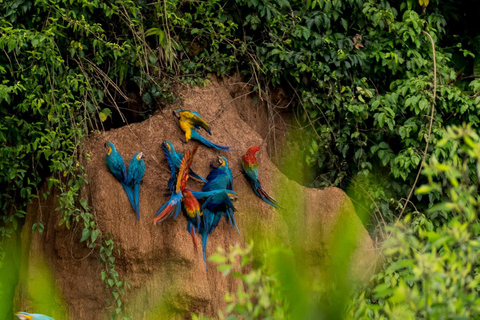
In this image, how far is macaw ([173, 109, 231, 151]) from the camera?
3854 millimetres

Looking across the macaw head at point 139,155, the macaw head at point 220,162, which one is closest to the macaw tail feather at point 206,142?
the macaw head at point 220,162

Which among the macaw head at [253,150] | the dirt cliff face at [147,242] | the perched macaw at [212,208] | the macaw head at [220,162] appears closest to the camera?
the dirt cliff face at [147,242]

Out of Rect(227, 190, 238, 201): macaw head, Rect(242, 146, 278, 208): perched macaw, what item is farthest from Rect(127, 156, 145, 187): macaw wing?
Rect(242, 146, 278, 208): perched macaw

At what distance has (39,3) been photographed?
3.53 metres

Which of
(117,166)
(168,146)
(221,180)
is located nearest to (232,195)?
(221,180)

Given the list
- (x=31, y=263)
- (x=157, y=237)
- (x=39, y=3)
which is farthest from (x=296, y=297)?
(x=39, y=3)

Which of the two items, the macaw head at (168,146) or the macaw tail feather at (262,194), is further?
the macaw tail feather at (262,194)

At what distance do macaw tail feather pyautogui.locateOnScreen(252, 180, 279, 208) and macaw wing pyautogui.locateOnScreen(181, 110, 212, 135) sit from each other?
1.65 feet

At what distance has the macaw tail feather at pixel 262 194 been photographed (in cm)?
390

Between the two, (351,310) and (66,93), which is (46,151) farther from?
(351,310)

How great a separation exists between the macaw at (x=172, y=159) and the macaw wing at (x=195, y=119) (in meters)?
0.25

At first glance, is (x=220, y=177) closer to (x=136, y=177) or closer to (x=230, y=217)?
(x=230, y=217)

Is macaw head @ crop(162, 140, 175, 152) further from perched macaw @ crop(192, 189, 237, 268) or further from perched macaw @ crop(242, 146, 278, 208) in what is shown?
perched macaw @ crop(242, 146, 278, 208)

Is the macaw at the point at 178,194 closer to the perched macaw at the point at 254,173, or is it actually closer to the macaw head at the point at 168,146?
the macaw head at the point at 168,146
